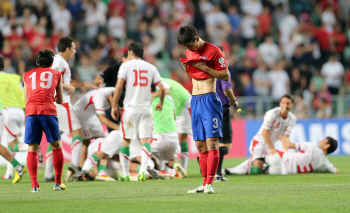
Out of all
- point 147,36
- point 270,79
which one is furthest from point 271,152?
point 147,36

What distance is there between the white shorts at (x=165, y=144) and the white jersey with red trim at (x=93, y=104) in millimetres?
1109

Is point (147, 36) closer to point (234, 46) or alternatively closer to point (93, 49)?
point (93, 49)

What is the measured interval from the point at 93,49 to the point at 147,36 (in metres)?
2.11

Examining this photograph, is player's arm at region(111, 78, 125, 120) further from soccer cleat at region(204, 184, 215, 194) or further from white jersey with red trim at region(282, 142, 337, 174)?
white jersey with red trim at region(282, 142, 337, 174)

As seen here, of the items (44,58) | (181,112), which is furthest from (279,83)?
(44,58)

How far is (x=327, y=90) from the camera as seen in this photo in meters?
18.9

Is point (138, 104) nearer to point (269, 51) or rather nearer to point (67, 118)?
point (67, 118)

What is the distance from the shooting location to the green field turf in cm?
533

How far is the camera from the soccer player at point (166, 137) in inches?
393

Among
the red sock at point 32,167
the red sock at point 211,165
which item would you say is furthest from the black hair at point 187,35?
the red sock at point 32,167

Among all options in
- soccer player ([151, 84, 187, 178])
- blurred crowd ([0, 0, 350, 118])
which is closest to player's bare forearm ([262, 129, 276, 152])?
soccer player ([151, 84, 187, 178])

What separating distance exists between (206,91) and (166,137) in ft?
10.7

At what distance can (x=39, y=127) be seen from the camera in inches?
287

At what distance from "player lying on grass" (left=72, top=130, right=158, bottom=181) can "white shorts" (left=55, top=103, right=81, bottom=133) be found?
0.50m
